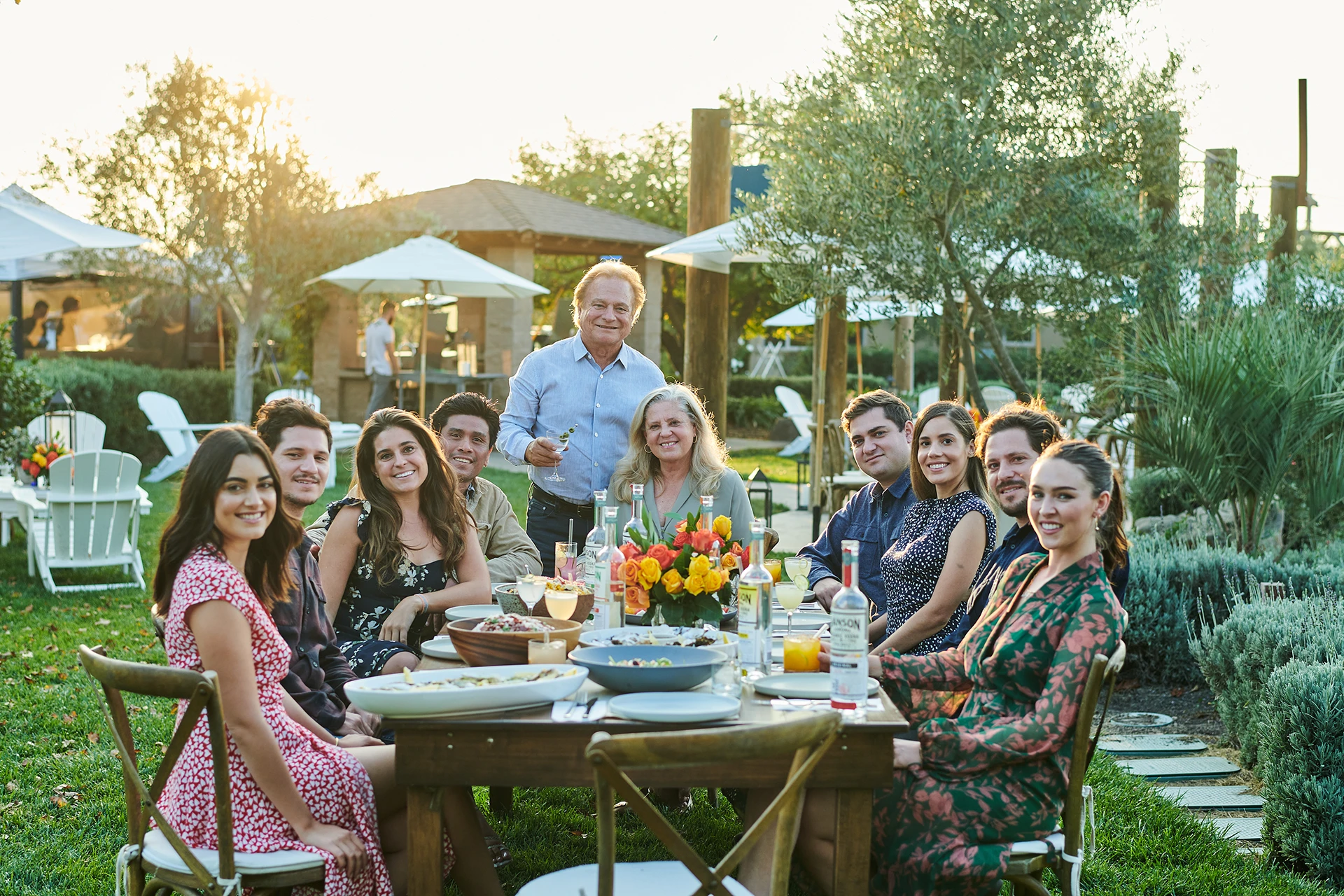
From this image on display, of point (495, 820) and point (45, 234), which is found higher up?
point (45, 234)

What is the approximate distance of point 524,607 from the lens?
3.59 metres

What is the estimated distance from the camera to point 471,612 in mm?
3656

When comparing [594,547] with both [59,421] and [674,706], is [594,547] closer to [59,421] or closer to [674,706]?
[674,706]

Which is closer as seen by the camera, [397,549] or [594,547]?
[594,547]

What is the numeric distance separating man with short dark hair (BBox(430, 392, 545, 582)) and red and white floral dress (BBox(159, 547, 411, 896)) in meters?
1.88

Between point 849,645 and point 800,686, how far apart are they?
21 cm

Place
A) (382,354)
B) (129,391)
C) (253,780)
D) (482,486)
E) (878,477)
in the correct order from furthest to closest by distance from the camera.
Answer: (382,354) < (129,391) < (482,486) < (878,477) < (253,780)

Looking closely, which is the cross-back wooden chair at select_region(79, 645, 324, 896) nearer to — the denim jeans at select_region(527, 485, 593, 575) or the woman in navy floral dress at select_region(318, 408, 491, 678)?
the woman in navy floral dress at select_region(318, 408, 491, 678)

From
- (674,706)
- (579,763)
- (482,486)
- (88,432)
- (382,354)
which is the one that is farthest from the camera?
(382,354)

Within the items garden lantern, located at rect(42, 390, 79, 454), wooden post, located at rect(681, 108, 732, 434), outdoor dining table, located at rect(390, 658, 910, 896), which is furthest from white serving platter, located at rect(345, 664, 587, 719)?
garden lantern, located at rect(42, 390, 79, 454)

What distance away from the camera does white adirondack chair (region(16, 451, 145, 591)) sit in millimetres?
8062

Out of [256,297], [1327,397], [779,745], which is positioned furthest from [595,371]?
[256,297]

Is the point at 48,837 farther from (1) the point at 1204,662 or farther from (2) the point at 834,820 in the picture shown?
(1) the point at 1204,662

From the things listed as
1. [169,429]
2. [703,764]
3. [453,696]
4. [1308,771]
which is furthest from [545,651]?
[169,429]
